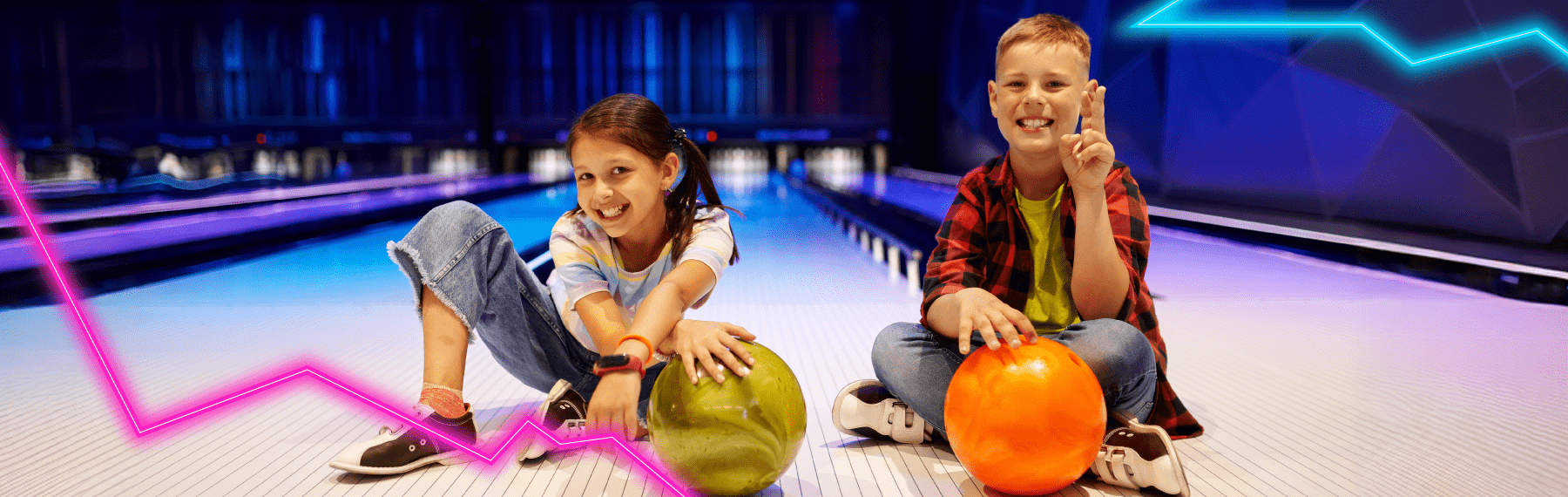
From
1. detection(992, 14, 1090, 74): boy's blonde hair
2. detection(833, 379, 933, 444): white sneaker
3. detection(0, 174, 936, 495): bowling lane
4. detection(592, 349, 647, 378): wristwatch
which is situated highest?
detection(992, 14, 1090, 74): boy's blonde hair

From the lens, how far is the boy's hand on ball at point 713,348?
89 cm

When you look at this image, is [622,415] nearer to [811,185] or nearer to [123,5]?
[811,185]

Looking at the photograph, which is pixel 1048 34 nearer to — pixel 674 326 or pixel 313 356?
pixel 674 326

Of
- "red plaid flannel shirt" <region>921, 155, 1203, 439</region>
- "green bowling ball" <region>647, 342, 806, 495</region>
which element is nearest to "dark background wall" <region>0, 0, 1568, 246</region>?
"red plaid flannel shirt" <region>921, 155, 1203, 439</region>

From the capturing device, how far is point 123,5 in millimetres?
12664

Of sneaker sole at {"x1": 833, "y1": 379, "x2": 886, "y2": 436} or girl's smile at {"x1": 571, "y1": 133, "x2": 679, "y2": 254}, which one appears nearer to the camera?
girl's smile at {"x1": 571, "y1": 133, "x2": 679, "y2": 254}

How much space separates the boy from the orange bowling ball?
0.11 ft

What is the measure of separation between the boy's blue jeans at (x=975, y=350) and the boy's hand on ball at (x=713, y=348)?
266 millimetres

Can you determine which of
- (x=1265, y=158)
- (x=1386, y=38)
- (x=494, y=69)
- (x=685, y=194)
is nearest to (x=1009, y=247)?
(x=685, y=194)

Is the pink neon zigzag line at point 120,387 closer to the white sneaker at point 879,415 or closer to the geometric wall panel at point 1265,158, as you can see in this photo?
the white sneaker at point 879,415

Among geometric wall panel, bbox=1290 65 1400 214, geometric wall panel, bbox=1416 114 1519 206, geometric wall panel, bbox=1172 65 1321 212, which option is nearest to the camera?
geometric wall panel, bbox=1416 114 1519 206

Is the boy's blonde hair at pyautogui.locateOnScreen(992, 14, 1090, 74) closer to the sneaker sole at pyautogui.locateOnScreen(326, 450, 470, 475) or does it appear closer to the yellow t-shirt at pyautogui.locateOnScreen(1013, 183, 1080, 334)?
the yellow t-shirt at pyautogui.locateOnScreen(1013, 183, 1080, 334)

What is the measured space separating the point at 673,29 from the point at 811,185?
6004mm

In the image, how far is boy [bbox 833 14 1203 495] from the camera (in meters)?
0.96
